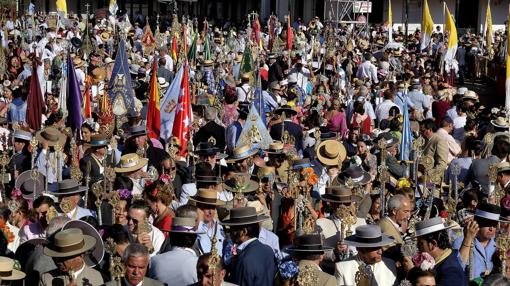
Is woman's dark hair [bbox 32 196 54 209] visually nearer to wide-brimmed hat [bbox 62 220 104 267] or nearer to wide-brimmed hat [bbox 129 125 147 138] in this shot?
wide-brimmed hat [bbox 62 220 104 267]

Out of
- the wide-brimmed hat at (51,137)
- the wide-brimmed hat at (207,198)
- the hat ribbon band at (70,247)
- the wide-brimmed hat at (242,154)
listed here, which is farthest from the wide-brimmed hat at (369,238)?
the wide-brimmed hat at (51,137)

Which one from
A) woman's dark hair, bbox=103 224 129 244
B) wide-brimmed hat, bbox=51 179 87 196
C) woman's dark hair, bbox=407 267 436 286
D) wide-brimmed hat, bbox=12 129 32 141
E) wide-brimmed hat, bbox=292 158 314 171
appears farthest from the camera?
wide-brimmed hat, bbox=12 129 32 141

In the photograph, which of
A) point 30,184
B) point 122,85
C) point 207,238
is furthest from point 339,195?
point 122,85

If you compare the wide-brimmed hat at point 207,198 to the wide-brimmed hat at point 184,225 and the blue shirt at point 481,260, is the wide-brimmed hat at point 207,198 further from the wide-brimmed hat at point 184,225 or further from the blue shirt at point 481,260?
the blue shirt at point 481,260

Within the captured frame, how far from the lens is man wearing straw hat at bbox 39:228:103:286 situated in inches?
321

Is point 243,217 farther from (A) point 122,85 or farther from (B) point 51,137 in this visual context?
(A) point 122,85

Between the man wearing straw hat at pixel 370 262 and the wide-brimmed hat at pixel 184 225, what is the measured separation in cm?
119

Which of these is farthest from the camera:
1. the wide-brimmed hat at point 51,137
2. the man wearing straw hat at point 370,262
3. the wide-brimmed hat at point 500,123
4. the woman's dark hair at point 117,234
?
the wide-brimmed hat at point 500,123

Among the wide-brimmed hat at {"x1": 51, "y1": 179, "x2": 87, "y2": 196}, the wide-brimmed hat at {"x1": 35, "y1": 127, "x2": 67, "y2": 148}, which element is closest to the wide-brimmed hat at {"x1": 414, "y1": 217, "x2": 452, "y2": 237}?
the wide-brimmed hat at {"x1": 51, "y1": 179, "x2": 87, "y2": 196}

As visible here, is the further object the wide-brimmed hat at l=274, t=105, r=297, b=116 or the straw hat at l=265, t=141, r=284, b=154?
the wide-brimmed hat at l=274, t=105, r=297, b=116

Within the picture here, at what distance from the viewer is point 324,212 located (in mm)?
11062

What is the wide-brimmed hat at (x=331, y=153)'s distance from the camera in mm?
13047

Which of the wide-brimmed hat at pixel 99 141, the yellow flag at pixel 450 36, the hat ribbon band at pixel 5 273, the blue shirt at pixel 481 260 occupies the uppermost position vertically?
the yellow flag at pixel 450 36

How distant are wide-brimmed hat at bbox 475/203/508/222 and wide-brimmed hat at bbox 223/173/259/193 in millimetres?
2338
